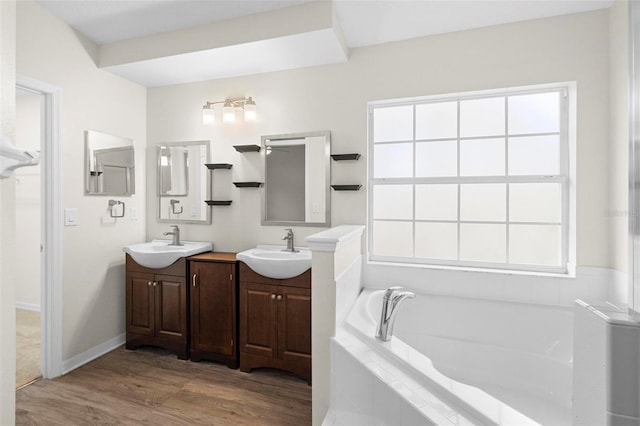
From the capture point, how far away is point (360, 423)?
1.50m

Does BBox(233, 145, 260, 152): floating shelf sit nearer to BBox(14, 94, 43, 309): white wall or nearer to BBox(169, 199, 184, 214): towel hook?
BBox(169, 199, 184, 214): towel hook

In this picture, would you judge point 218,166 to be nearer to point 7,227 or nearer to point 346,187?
point 346,187

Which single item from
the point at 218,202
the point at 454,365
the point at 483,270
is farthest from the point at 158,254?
the point at 483,270

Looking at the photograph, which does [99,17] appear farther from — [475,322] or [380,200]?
[475,322]

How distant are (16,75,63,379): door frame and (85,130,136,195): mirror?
0.26 meters

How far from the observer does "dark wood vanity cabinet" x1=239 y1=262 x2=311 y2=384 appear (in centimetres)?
227

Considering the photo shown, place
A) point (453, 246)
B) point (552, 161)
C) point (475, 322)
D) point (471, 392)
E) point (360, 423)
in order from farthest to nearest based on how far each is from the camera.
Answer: point (453, 246) < point (552, 161) < point (475, 322) < point (360, 423) < point (471, 392)

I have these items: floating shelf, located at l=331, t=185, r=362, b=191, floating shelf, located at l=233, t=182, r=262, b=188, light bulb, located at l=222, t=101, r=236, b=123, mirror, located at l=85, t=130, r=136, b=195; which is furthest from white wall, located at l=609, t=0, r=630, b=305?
mirror, located at l=85, t=130, r=136, b=195

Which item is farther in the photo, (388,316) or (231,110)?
(231,110)

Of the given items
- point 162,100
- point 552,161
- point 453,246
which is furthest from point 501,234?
point 162,100

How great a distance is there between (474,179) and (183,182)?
2.54 metres

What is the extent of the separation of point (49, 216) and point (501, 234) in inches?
129

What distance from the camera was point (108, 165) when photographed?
2.77 meters

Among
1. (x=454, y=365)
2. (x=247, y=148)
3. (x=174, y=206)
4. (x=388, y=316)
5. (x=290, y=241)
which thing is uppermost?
(x=247, y=148)
